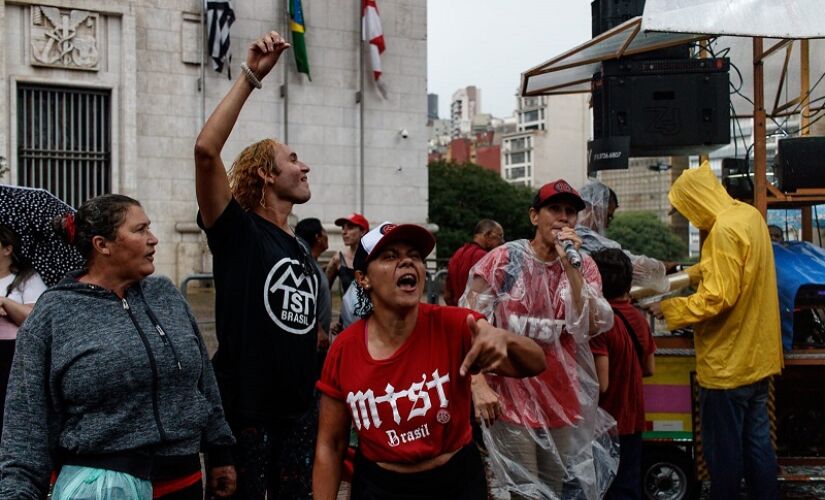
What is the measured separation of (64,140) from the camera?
19.0 meters

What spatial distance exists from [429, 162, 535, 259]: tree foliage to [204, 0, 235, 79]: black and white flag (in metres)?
47.8

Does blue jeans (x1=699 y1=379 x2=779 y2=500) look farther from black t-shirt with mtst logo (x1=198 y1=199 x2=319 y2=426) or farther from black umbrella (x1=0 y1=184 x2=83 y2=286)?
black umbrella (x1=0 y1=184 x2=83 y2=286)

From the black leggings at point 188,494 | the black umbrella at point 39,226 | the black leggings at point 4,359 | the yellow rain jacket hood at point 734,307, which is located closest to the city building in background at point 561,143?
the yellow rain jacket hood at point 734,307

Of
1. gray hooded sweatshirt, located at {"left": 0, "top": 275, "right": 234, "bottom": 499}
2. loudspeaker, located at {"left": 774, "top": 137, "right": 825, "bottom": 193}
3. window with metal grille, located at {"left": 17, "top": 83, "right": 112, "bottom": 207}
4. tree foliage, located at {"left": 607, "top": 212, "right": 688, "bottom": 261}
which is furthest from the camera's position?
tree foliage, located at {"left": 607, "top": 212, "right": 688, "bottom": 261}

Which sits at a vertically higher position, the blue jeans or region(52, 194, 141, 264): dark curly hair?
region(52, 194, 141, 264): dark curly hair

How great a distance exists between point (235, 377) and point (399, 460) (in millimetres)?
1013

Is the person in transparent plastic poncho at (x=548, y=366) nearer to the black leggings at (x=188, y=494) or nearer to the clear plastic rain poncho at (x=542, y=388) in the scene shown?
the clear plastic rain poncho at (x=542, y=388)

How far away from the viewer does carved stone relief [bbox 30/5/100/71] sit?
60.0 feet

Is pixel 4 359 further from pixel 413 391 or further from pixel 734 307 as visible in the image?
pixel 734 307

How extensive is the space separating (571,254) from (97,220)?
2307 mm

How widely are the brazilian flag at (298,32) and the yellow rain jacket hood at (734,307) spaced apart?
51.4 ft

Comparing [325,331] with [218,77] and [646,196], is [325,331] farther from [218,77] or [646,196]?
[646,196]

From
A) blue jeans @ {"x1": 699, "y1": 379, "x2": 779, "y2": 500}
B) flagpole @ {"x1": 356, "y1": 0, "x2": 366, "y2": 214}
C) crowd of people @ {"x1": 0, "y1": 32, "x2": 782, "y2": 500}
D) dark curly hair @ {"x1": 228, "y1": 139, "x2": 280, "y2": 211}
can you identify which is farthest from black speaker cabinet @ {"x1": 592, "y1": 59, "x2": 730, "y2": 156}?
flagpole @ {"x1": 356, "y1": 0, "x2": 366, "y2": 214}

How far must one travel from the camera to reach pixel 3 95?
1798 cm
